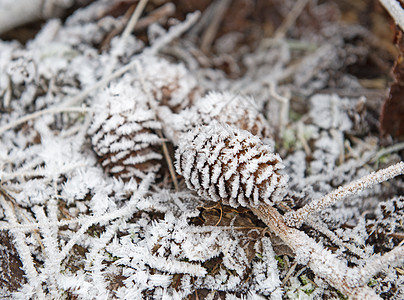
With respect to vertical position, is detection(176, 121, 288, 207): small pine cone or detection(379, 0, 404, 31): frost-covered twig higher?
detection(379, 0, 404, 31): frost-covered twig

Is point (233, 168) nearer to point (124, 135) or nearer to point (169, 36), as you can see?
point (124, 135)

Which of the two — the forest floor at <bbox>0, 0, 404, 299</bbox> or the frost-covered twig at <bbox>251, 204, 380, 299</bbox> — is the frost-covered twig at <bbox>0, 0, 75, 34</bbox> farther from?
the frost-covered twig at <bbox>251, 204, 380, 299</bbox>

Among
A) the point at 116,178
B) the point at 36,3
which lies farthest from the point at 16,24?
the point at 116,178

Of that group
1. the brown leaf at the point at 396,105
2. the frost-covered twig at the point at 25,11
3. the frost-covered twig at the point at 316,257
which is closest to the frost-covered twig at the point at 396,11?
the brown leaf at the point at 396,105

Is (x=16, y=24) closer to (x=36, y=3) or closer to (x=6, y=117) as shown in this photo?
(x=36, y=3)

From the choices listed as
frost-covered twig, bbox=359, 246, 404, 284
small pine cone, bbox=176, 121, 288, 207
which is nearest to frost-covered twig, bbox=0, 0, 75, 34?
small pine cone, bbox=176, 121, 288, 207

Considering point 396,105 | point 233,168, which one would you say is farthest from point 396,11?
point 233,168

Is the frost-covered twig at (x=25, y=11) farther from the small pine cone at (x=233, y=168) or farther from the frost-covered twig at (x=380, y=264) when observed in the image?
the frost-covered twig at (x=380, y=264)
